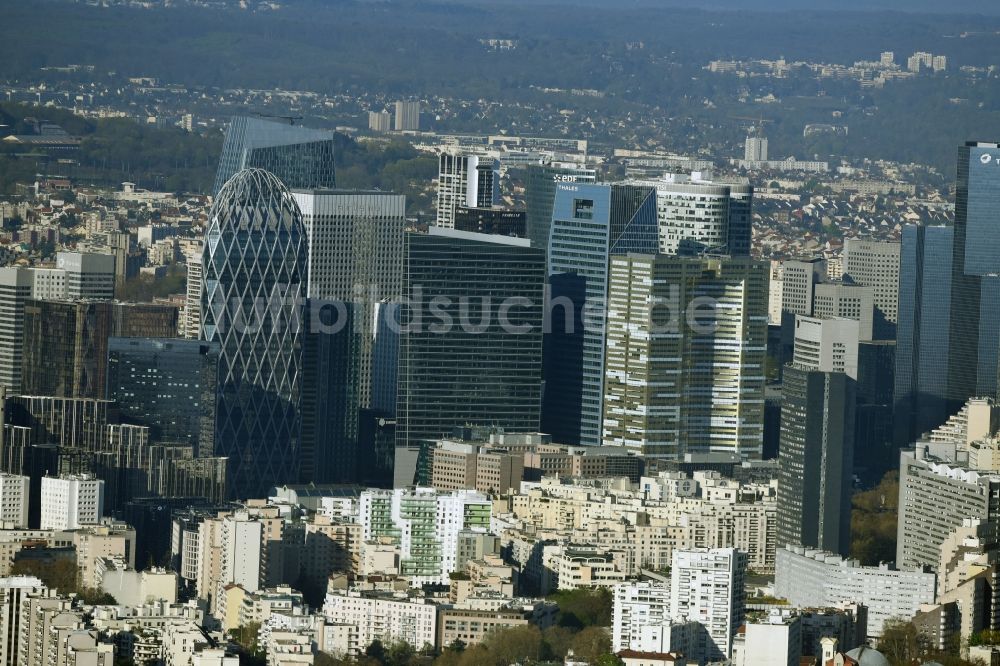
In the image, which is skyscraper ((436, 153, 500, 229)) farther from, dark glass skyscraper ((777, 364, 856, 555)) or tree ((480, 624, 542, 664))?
tree ((480, 624, 542, 664))

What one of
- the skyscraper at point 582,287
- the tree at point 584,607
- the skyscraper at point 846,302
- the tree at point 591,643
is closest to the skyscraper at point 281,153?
the skyscraper at point 582,287

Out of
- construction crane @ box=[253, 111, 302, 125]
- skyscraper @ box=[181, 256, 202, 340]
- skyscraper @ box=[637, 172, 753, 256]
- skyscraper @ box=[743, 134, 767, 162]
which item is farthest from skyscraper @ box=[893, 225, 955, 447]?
skyscraper @ box=[743, 134, 767, 162]

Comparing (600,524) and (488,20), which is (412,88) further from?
(600,524)

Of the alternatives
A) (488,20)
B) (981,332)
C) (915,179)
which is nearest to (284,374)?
(981,332)

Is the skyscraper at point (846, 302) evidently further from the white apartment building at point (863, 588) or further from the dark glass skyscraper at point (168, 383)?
the white apartment building at point (863, 588)

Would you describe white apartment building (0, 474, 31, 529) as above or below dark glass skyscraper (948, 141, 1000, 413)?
below
